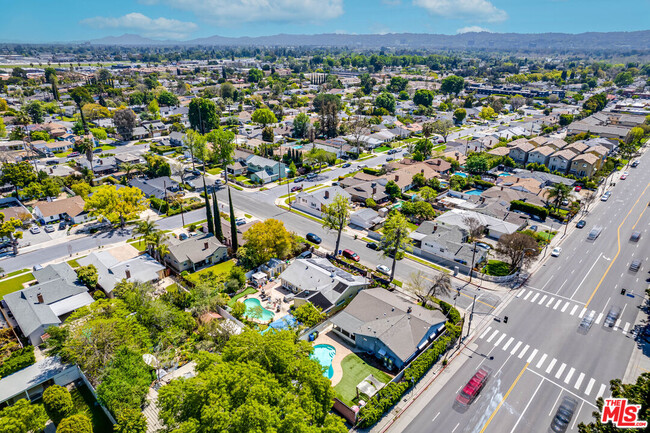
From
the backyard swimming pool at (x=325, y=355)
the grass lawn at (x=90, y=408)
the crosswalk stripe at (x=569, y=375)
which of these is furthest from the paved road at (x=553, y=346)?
the grass lawn at (x=90, y=408)

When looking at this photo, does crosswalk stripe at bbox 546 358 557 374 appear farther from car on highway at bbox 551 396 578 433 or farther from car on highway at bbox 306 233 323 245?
car on highway at bbox 306 233 323 245

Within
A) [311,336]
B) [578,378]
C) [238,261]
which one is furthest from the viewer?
[238,261]

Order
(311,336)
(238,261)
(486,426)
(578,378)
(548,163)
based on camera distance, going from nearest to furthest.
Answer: (486,426)
(578,378)
(311,336)
(238,261)
(548,163)

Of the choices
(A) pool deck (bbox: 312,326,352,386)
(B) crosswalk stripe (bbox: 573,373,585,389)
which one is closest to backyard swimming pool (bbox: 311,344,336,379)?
(A) pool deck (bbox: 312,326,352,386)

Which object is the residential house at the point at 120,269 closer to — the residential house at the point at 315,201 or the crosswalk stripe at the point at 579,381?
the residential house at the point at 315,201

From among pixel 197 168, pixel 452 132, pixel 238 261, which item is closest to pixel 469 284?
pixel 238 261

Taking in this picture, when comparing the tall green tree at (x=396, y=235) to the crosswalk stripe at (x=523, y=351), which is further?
the tall green tree at (x=396, y=235)

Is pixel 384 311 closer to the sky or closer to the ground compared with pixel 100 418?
closer to the sky

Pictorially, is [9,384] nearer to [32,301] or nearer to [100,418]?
[100,418]
